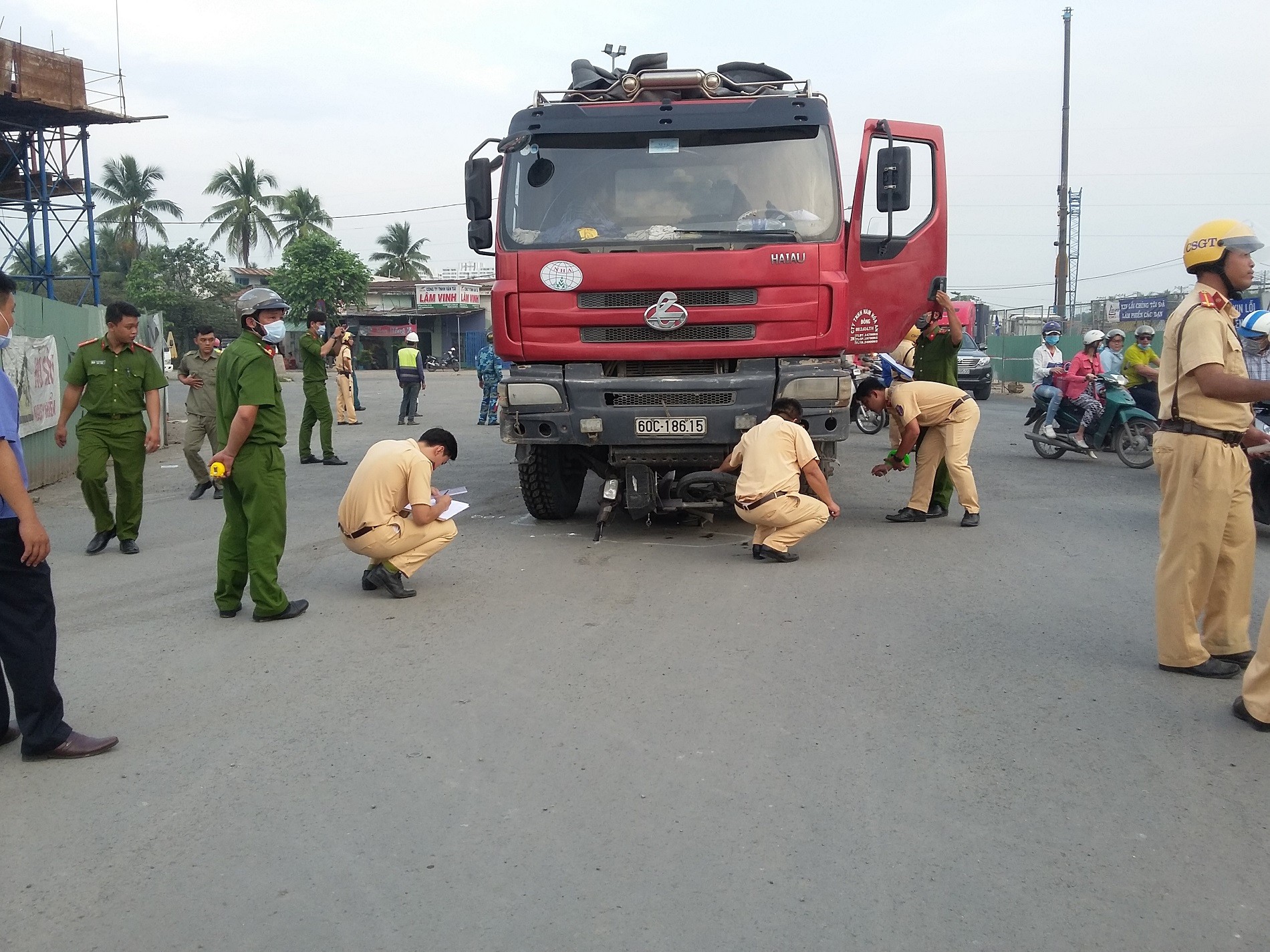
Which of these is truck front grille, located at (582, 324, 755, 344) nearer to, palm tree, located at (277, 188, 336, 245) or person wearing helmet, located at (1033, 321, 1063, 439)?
person wearing helmet, located at (1033, 321, 1063, 439)

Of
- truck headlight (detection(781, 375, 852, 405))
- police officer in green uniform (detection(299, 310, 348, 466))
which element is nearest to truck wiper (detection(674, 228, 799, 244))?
truck headlight (detection(781, 375, 852, 405))

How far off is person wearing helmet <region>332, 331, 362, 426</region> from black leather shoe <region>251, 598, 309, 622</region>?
13988mm

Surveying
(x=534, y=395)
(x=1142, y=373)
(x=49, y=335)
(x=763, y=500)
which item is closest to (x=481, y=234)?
(x=534, y=395)

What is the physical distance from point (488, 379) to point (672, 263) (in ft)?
38.7

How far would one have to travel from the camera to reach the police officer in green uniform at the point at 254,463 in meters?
6.38

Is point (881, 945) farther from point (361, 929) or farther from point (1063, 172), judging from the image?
point (1063, 172)

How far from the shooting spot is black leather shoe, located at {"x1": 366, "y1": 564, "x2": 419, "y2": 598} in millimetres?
7105

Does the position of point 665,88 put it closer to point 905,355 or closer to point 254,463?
point 254,463

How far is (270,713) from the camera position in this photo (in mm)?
4918

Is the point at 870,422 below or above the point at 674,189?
below

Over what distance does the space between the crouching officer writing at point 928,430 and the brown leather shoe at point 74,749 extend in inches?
235

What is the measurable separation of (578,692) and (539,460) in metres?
4.45

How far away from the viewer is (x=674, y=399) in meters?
8.35

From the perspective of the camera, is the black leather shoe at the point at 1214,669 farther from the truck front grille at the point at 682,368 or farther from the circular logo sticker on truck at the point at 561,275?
the circular logo sticker on truck at the point at 561,275
